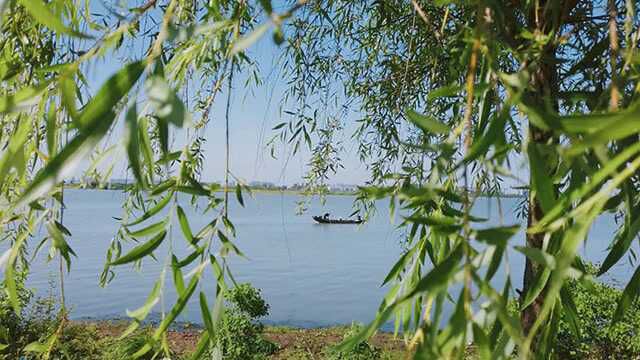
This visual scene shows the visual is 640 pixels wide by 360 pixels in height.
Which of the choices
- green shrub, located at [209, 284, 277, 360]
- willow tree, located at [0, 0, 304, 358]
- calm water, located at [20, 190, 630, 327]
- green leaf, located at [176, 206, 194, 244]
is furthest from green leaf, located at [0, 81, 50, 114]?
green shrub, located at [209, 284, 277, 360]

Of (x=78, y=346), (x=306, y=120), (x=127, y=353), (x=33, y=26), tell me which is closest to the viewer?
(x=33, y=26)

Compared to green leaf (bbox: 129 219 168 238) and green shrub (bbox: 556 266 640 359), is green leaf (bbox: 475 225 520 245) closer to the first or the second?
green leaf (bbox: 129 219 168 238)

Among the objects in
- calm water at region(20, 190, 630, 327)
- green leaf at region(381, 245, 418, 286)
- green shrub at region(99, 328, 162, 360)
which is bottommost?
calm water at region(20, 190, 630, 327)

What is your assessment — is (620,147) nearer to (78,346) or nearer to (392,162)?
(392,162)

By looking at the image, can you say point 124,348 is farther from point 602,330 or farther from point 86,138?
point 86,138

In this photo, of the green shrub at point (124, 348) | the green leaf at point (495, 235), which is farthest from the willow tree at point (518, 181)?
the green shrub at point (124, 348)

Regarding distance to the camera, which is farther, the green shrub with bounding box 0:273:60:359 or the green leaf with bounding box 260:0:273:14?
→ the green shrub with bounding box 0:273:60:359

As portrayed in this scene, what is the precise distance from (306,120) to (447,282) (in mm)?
1553

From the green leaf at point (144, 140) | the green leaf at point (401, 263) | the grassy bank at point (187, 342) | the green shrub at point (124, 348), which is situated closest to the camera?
the green leaf at point (144, 140)

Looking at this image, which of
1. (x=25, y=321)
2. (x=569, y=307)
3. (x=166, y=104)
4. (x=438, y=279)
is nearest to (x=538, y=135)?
(x=569, y=307)

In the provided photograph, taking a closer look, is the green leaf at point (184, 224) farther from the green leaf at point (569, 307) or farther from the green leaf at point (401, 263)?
the green leaf at point (569, 307)

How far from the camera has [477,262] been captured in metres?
0.50

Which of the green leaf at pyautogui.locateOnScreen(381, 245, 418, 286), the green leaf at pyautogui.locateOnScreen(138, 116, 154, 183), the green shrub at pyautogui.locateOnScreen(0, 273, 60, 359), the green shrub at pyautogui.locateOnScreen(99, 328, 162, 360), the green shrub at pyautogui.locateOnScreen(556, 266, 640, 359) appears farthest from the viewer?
the green shrub at pyautogui.locateOnScreen(556, 266, 640, 359)

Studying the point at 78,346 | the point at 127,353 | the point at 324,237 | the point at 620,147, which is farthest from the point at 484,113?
the point at 324,237
